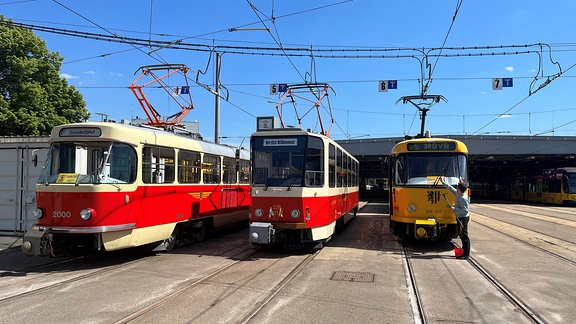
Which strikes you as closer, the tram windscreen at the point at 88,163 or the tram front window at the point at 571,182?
the tram windscreen at the point at 88,163

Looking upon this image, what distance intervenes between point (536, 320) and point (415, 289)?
1.92 meters

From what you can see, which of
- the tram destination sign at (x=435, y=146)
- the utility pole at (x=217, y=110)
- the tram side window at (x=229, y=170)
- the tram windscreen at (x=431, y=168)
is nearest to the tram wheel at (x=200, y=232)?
the tram side window at (x=229, y=170)

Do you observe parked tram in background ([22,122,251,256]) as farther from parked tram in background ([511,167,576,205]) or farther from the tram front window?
parked tram in background ([511,167,576,205])

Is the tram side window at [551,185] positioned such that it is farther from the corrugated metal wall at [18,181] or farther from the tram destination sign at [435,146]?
the corrugated metal wall at [18,181]

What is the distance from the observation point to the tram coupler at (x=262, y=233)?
9852mm

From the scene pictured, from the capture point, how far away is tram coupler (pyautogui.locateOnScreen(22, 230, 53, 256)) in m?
8.15

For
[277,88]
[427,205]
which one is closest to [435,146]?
[427,205]

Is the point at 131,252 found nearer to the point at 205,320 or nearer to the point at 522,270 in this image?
the point at 205,320

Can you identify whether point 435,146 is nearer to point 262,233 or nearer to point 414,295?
point 262,233

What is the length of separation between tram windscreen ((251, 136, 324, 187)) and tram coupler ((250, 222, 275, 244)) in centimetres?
105

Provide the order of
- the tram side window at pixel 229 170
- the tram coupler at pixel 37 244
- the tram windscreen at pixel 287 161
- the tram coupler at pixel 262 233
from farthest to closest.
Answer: the tram side window at pixel 229 170 → the tram windscreen at pixel 287 161 → the tram coupler at pixel 262 233 → the tram coupler at pixel 37 244

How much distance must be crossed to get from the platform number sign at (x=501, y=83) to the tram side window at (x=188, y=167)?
43.4ft

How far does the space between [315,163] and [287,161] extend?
687 mm

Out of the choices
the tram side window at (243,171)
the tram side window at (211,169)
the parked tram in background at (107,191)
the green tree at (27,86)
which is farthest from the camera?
the green tree at (27,86)
